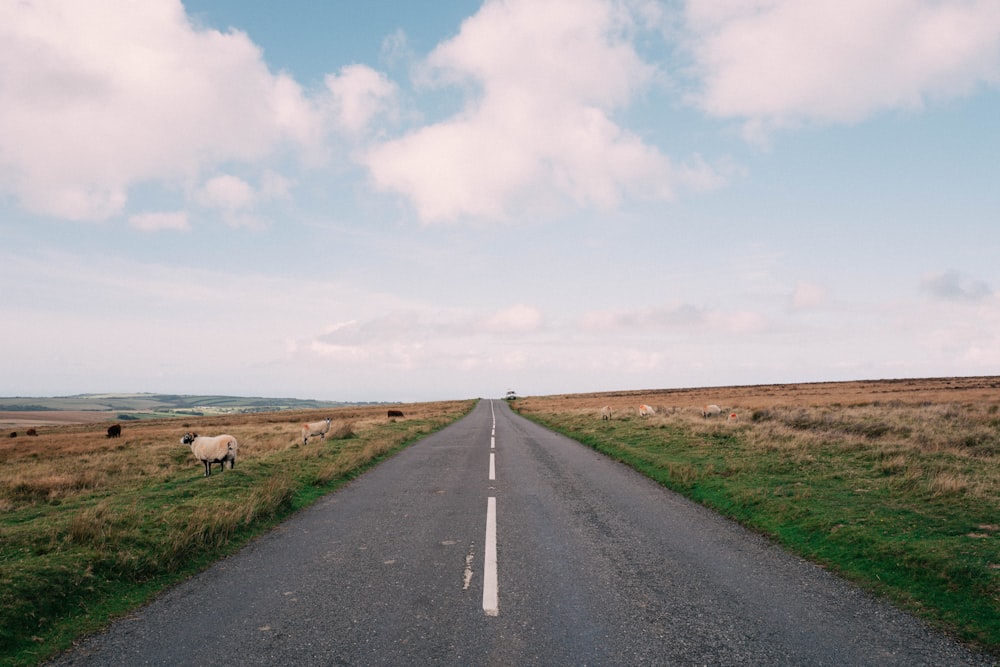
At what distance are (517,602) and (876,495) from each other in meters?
8.82

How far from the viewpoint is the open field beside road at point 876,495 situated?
19.2ft

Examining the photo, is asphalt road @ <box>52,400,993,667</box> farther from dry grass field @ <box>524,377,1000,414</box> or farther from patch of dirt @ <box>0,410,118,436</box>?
patch of dirt @ <box>0,410,118,436</box>

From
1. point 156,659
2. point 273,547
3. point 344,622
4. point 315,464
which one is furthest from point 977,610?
point 315,464

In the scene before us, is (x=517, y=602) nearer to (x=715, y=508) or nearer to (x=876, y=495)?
(x=715, y=508)

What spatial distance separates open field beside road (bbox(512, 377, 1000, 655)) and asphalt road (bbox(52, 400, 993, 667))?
0.59 m

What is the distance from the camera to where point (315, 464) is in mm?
15766

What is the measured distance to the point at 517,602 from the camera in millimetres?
5523

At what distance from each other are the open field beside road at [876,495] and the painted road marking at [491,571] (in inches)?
182

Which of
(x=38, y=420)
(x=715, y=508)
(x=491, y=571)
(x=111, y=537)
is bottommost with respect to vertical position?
(x=38, y=420)

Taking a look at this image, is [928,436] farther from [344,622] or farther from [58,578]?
[58,578]

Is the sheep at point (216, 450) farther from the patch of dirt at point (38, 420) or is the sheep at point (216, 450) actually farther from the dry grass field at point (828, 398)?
the patch of dirt at point (38, 420)

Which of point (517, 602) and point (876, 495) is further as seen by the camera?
point (876, 495)

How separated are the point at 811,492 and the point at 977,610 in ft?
18.0

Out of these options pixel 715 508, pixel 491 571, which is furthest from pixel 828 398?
pixel 491 571
